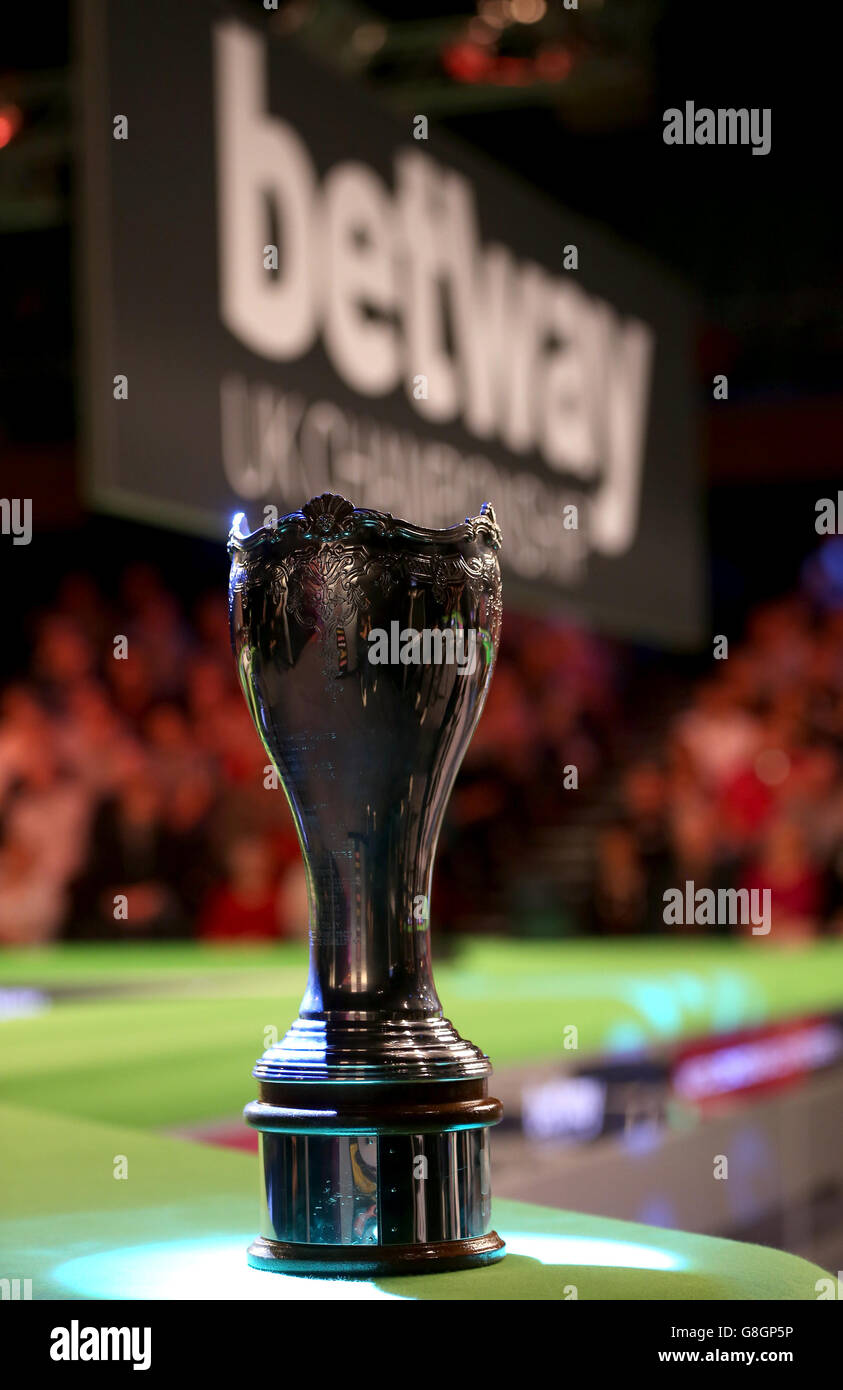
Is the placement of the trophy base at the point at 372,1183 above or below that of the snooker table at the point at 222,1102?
above

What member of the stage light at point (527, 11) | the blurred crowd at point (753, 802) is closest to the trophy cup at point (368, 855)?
the blurred crowd at point (753, 802)

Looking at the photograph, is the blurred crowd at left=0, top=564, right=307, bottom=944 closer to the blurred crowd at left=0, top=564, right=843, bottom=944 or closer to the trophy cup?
the blurred crowd at left=0, top=564, right=843, bottom=944

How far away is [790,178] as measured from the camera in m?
8.56

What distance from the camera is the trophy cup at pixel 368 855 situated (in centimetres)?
71

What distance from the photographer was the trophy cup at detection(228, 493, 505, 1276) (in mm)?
710

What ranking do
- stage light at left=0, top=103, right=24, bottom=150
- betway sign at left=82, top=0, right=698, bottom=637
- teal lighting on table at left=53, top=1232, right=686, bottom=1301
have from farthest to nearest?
1. stage light at left=0, top=103, right=24, bottom=150
2. betway sign at left=82, top=0, right=698, bottom=637
3. teal lighting on table at left=53, top=1232, right=686, bottom=1301

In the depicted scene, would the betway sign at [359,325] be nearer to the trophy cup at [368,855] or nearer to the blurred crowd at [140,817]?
the trophy cup at [368,855]

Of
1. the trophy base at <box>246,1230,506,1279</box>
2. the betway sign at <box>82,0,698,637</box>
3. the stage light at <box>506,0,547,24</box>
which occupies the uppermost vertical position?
the stage light at <box>506,0,547,24</box>

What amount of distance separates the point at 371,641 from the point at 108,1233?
29 cm

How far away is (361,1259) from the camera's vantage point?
2.27ft

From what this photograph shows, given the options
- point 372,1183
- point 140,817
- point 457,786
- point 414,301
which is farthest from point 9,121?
point 372,1183

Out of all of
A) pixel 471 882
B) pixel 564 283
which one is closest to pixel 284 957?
pixel 564 283

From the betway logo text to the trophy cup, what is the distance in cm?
129

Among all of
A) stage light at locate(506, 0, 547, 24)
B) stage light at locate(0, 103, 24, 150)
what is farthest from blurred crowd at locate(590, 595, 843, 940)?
stage light at locate(0, 103, 24, 150)
